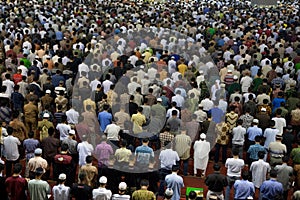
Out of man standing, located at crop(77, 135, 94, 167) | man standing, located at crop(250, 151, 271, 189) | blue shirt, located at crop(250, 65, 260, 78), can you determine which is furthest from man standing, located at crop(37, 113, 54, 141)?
blue shirt, located at crop(250, 65, 260, 78)

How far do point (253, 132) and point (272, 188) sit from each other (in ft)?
8.02

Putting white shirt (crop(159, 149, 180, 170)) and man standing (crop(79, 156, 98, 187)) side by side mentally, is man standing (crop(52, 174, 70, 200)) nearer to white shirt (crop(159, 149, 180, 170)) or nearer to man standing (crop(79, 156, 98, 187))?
man standing (crop(79, 156, 98, 187))

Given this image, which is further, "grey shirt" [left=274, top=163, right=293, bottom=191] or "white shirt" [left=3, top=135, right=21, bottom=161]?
"white shirt" [left=3, top=135, right=21, bottom=161]

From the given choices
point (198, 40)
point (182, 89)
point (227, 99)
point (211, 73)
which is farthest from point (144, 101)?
point (198, 40)

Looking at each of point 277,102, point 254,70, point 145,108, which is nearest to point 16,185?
point 145,108

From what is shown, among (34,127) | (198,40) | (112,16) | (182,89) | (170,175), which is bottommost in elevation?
(170,175)

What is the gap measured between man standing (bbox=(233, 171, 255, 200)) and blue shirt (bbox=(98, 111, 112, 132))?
391cm

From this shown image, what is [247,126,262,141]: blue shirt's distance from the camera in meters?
12.6

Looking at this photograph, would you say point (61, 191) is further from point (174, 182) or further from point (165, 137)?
point (165, 137)

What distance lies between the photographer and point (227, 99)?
15461mm

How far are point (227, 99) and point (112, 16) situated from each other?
11939mm

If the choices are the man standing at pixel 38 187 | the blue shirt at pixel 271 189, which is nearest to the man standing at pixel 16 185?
the man standing at pixel 38 187

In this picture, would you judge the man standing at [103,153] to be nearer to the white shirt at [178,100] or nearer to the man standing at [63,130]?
the man standing at [63,130]

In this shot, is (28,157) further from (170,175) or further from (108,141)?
(170,175)
